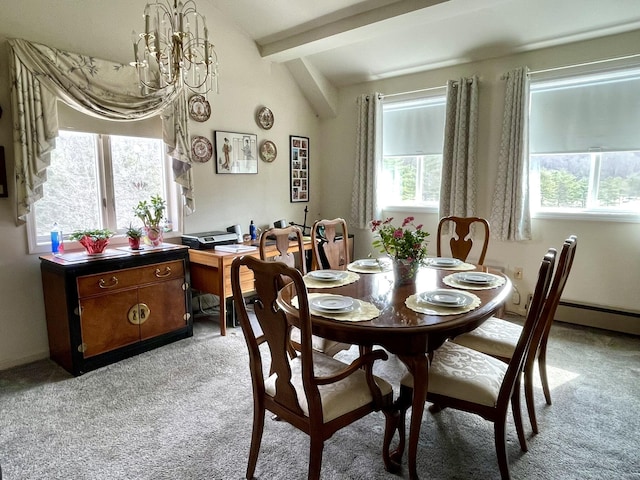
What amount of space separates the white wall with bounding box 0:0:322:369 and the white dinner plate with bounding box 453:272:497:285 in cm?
252

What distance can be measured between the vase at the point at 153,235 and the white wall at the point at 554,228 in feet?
8.42

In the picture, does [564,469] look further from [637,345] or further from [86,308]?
[86,308]

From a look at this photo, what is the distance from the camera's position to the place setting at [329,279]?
214 centimetres

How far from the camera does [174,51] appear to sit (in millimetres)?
2045

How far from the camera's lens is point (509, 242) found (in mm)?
3758

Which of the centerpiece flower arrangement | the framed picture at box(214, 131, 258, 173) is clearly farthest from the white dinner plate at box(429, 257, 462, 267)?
the framed picture at box(214, 131, 258, 173)

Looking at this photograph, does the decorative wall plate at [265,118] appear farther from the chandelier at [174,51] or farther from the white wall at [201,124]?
the chandelier at [174,51]

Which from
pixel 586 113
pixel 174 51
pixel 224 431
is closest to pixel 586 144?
pixel 586 113

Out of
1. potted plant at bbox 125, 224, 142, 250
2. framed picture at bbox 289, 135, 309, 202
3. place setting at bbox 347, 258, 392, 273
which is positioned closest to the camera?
place setting at bbox 347, 258, 392, 273

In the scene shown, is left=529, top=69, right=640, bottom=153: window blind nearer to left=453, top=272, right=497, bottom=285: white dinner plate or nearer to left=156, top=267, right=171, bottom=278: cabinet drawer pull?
left=453, top=272, right=497, bottom=285: white dinner plate

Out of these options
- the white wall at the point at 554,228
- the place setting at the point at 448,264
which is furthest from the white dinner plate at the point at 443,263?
the white wall at the point at 554,228

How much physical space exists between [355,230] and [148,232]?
2477mm

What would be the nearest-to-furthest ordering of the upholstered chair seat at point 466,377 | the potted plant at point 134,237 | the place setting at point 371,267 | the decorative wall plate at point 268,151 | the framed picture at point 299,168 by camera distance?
the upholstered chair seat at point 466,377, the place setting at point 371,267, the potted plant at point 134,237, the decorative wall plate at point 268,151, the framed picture at point 299,168

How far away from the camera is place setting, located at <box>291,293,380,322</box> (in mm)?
1599
